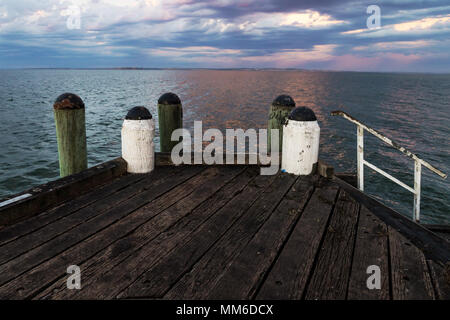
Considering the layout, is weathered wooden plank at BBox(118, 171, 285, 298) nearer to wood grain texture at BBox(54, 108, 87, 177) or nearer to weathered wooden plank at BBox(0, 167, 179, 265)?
weathered wooden plank at BBox(0, 167, 179, 265)

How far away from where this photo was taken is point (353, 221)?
145 inches

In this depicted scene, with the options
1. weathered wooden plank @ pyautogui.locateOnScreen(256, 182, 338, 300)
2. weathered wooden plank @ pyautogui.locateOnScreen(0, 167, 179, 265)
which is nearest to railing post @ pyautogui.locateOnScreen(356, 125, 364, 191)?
weathered wooden plank @ pyautogui.locateOnScreen(256, 182, 338, 300)

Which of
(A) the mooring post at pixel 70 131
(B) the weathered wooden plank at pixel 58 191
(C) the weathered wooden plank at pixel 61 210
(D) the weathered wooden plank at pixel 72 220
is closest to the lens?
(D) the weathered wooden plank at pixel 72 220

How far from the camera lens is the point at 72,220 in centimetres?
356

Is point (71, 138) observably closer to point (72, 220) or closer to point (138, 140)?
point (138, 140)

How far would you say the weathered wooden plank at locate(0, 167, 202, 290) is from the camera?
105 inches

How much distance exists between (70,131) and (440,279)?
512 cm

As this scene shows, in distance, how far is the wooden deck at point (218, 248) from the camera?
97.3 inches

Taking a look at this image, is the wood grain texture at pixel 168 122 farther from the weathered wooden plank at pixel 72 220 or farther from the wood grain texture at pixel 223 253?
the wood grain texture at pixel 223 253

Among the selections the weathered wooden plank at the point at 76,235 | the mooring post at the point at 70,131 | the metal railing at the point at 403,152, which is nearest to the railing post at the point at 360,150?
the metal railing at the point at 403,152

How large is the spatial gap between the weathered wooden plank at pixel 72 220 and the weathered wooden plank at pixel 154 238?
486mm

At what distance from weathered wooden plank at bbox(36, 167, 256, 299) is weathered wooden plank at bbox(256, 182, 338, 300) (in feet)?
3.27

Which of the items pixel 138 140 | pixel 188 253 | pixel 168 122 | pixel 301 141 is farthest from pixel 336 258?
pixel 168 122

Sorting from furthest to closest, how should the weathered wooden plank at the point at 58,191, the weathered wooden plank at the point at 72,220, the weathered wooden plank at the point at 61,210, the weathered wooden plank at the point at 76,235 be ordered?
1. the weathered wooden plank at the point at 58,191
2. the weathered wooden plank at the point at 61,210
3. the weathered wooden plank at the point at 72,220
4. the weathered wooden plank at the point at 76,235
